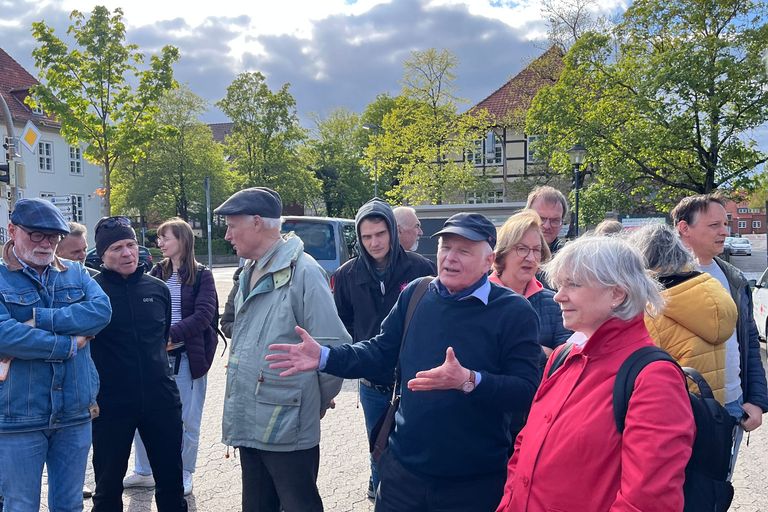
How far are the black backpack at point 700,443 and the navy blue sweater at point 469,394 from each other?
0.61 m

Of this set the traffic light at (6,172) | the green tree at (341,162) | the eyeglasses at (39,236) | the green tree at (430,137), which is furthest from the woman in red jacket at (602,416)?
the green tree at (341,162)

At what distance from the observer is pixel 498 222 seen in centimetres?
1486

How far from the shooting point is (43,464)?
3057 mm

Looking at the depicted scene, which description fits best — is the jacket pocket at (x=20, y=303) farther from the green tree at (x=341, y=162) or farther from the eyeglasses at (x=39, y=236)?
the green tree at (x=341, y=162)

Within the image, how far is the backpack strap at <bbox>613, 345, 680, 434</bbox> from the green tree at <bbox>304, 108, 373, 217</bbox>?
4872cm

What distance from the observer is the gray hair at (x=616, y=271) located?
1932mm

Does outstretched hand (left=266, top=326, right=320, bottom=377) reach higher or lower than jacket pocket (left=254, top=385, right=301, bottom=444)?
higher

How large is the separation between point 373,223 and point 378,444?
5.69 feet

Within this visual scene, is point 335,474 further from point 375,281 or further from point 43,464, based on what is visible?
point 43,464

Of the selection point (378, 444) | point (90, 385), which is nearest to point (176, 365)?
point (90, 385)

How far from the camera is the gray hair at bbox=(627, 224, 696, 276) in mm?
2666

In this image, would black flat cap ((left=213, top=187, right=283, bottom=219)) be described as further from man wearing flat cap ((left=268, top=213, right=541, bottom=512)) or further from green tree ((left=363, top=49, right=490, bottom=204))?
green tree ((left=363, top=49, right=490, bottom=204))

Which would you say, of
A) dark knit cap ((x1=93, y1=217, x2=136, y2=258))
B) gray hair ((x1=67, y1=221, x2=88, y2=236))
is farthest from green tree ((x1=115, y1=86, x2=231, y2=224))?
dark knit cap ((x1=93, y1=217, x2=136, y2=258))

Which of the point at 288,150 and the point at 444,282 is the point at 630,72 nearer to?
the point at 444,282
